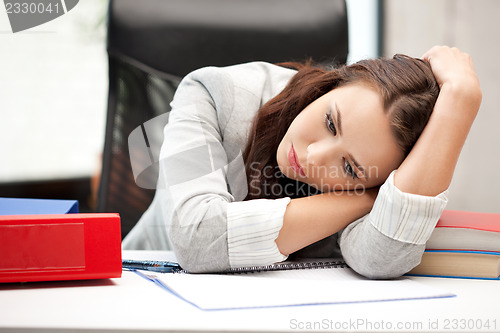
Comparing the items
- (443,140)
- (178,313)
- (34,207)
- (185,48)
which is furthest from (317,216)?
(185,48)

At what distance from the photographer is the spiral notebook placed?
586 mm

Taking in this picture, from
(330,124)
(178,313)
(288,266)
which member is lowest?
(288,266)

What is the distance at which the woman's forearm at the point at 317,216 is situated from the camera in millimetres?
774

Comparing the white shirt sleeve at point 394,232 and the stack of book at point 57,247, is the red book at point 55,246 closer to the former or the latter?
the stack of book at point 57,247

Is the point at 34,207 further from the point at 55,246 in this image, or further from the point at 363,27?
the point at 363,27

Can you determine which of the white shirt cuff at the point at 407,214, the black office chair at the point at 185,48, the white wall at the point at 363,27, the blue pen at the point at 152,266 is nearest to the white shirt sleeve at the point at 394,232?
the white shirt cuff at the point at 407,214

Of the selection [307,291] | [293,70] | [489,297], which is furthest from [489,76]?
[307,291]

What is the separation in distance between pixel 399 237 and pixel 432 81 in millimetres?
271

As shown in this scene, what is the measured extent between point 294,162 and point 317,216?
0.38 feet

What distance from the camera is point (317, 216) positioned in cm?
79

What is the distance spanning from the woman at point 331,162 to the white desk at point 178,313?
0.14 m

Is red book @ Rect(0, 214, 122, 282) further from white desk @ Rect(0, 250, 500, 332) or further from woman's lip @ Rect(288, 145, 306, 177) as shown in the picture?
woman's lip @ Rect(288, 145, 306, 177)

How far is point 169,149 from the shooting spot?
0.87 meters

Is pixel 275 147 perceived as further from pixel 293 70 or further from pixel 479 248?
pixel 479 248
